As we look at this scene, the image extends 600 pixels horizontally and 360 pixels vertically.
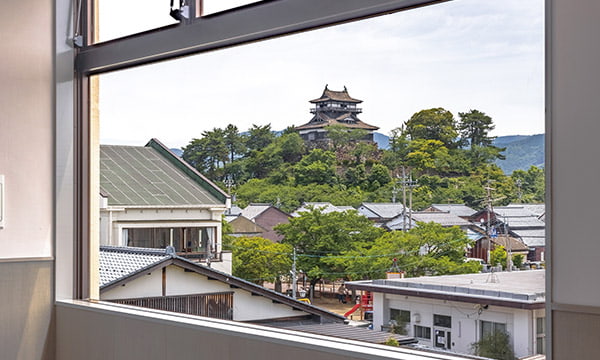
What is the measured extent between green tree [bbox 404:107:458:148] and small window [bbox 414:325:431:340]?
1.97ft

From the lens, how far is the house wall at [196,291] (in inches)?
113

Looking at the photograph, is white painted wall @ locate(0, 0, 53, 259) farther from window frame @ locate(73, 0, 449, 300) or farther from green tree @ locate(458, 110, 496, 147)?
green tree @ locate(458, 110, 496, 147)

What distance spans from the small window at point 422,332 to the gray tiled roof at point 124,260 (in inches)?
53.9

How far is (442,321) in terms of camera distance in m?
2.33

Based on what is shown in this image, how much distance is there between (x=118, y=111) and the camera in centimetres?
353

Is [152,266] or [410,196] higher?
[410,196]

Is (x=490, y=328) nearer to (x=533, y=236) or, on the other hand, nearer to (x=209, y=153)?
(x=533, y=236)

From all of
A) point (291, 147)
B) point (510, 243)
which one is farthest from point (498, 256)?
point (291, 147)

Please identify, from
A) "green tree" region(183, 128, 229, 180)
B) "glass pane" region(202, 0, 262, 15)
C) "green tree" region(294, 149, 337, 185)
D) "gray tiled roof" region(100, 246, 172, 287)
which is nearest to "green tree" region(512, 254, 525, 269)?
"green tree" region(294, 149, 337, 185)

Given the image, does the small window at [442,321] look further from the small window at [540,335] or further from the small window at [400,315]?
the small window at [540,335]

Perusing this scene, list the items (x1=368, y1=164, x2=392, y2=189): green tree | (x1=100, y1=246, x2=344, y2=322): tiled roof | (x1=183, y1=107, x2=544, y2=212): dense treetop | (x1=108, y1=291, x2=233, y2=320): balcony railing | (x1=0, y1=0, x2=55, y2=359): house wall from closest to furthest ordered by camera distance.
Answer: (x1=183, y1=107, x2=544, y2=212): dense treetop < (x1=368, y1=164, x2=392, y2=189): green tree < (x1=100, y1=246, x2=344, y2=322): tiled roof < (x1=108, y1=291, x2=233, y2=320): balcony railing < (x1=0, y1=0, x2=55, y2=359): house wall

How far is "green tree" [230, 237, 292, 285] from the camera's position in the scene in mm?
2834

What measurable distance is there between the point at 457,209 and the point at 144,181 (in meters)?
1.64

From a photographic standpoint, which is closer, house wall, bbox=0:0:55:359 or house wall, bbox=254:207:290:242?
house wall, bbox=254:207:290:242
